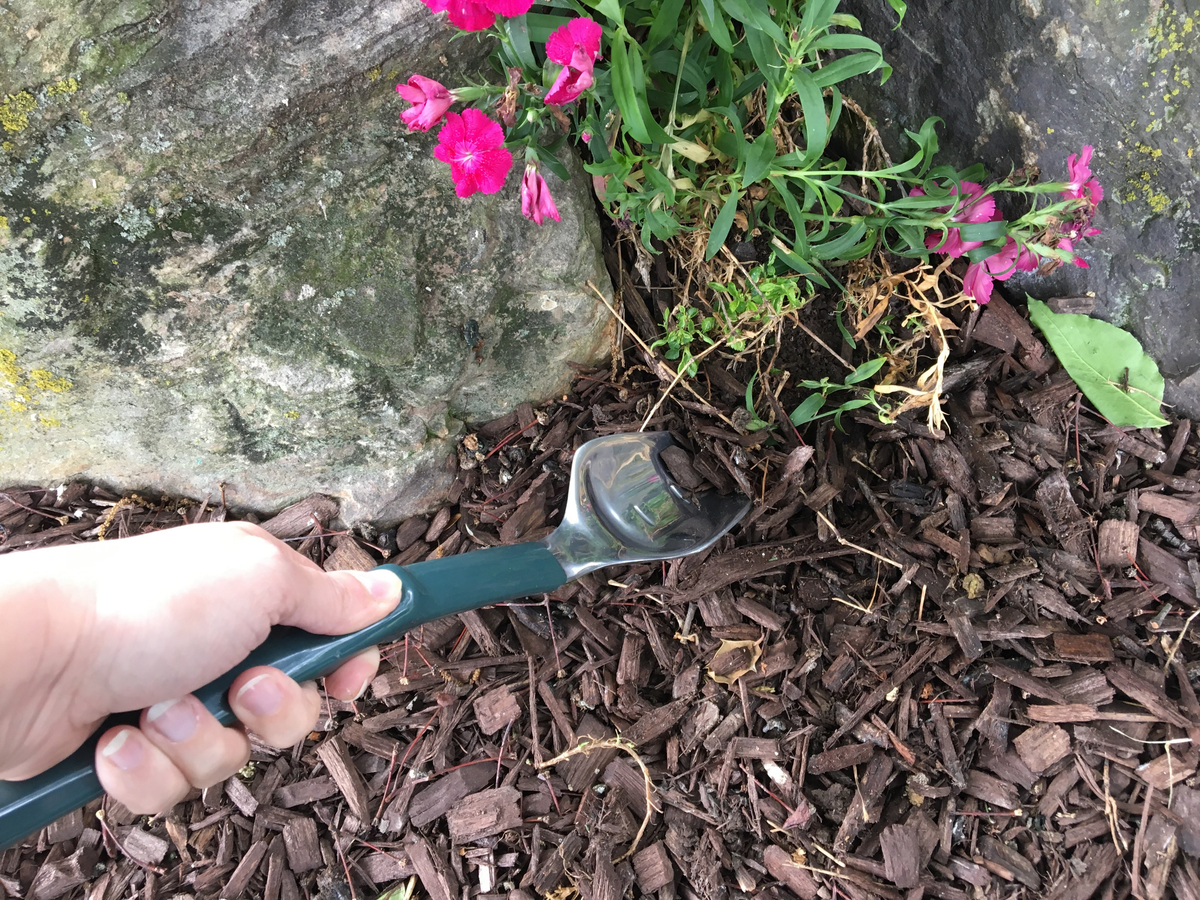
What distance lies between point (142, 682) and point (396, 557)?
94 centimetres

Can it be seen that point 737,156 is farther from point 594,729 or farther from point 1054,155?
point 594,729

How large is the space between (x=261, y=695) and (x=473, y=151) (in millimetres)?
1036

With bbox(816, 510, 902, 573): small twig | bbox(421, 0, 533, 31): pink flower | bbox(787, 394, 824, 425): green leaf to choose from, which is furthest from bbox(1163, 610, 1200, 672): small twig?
bbox(421, 0, 533, 31): pink flower

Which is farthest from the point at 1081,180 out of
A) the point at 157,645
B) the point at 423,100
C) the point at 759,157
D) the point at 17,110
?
the point at 17,110

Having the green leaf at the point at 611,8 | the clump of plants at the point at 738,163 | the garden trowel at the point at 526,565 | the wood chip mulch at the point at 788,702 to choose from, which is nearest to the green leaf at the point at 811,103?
the clump of plants at the point at 738,163

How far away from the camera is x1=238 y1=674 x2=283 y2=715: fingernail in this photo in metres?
1.24

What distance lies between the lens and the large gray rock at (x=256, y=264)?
62.5 inches

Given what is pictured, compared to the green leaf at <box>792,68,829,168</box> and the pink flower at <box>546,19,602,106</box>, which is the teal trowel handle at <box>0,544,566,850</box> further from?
the green leaf at <box>792,68,829,168</box>

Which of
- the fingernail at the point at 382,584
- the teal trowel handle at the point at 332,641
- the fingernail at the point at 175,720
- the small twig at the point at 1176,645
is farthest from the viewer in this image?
the small twig at the point at 1176,645

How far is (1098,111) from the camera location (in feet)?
6.13

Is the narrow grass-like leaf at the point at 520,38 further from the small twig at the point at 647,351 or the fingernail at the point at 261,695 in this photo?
the fingernail at the point at 261,695

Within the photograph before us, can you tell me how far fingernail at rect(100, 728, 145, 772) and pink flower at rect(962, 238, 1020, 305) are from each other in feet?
6.61

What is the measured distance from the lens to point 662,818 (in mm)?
1994

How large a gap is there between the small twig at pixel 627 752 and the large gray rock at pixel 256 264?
0.81 m
